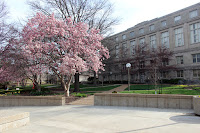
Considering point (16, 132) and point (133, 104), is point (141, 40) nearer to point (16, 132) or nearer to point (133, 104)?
point (133, 104)

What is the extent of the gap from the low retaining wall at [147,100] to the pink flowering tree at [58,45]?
4.25 meters

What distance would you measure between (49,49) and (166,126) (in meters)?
12.0

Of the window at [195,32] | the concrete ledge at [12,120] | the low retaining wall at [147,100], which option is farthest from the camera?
the window at [195,32]

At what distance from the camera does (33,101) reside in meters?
13.4

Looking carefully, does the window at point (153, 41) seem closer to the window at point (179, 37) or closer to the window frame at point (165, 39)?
the window frame at point (165, 39)

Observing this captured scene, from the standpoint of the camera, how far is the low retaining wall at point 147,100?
9.65 metres

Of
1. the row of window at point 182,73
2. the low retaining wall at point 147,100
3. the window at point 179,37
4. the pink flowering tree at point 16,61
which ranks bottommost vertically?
the low retaining wall at point 147,100

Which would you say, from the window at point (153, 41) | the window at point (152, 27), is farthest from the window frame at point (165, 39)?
the window at point (152, 27)

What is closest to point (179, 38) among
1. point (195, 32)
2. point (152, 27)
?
point (195, 32)

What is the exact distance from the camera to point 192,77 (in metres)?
37.4

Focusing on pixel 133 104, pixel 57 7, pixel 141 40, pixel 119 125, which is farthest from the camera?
pixel 141 40

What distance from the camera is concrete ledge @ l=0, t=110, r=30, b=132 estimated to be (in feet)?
19.2

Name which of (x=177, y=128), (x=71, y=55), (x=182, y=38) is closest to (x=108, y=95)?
(x=71, y=55)

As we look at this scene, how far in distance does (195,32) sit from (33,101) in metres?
36.1
